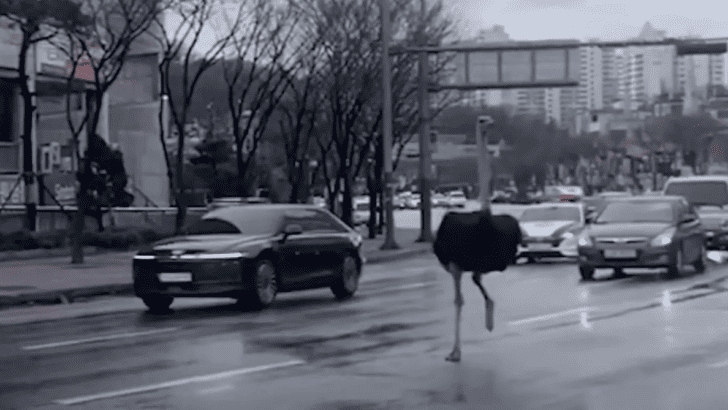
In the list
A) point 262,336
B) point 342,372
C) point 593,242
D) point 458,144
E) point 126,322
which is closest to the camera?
point 342,372

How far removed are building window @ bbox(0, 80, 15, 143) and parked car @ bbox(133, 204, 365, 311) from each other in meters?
25.7

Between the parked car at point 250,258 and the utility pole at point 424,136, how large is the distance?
818 inches

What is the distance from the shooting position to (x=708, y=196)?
36.2 m

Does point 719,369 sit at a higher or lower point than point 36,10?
lower

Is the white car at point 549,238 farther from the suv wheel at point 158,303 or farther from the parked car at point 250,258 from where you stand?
the suv wheel at point 158,303

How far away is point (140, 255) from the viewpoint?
64.6 ft

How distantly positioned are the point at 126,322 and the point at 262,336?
331 centimetres

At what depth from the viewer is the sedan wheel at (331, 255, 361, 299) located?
71.9 ft

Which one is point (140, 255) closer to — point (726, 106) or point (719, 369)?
point (719, 369)

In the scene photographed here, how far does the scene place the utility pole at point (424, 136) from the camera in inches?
1677

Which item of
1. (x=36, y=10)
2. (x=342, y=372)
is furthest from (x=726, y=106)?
(x=342, y=372)

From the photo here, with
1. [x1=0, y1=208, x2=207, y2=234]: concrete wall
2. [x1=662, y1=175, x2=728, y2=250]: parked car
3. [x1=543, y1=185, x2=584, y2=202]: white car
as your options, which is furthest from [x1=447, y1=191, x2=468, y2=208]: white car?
[x1=662, y1=175, x2=728, y2=250]: parked car

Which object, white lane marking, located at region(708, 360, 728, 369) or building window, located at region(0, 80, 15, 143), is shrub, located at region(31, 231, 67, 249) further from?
white lane marking, located at region(708, 360, 728, 369)

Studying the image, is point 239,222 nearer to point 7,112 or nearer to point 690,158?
point 7,112
